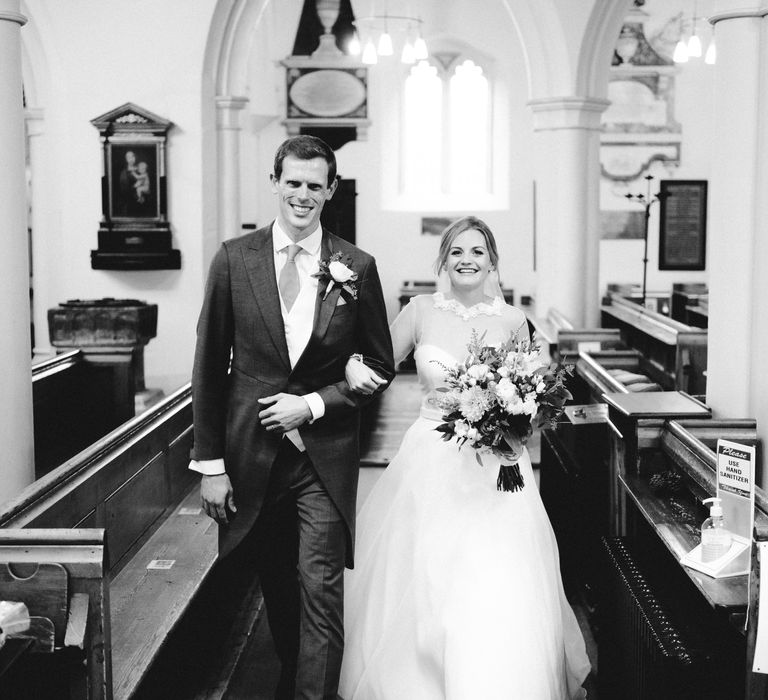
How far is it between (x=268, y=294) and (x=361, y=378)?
1.20ft

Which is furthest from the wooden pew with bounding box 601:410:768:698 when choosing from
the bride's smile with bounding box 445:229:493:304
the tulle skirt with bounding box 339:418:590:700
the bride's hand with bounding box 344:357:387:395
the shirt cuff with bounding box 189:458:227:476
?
the shirt cuff with bounding box 189:458:227:476

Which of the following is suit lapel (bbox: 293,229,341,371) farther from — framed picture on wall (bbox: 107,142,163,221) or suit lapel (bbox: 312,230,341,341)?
framed picture on wall (bbox: 107,142,163,221)

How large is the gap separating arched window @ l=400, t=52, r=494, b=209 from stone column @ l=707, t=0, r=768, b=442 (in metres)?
12.2

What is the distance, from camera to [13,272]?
4168 millimetres

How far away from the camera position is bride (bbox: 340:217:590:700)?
3.31m

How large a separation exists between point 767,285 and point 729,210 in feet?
1.07

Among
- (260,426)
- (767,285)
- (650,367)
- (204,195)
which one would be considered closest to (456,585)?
(260,426)

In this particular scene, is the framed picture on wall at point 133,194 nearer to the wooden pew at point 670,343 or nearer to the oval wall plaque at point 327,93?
the wooden pew at point 670,343

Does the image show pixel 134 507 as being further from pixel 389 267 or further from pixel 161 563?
pixel 389 267

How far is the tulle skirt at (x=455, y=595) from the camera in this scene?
330cm

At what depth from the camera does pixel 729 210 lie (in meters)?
4.23

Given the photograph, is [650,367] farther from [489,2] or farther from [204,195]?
[489,2]

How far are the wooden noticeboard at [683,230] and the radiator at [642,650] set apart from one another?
12143mm

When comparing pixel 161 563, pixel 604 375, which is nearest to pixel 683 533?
pixel 161 563
